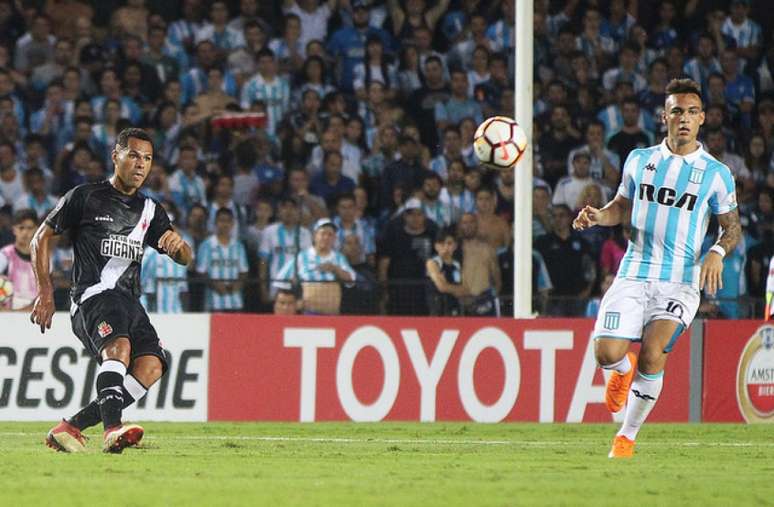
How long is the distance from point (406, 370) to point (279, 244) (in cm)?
248

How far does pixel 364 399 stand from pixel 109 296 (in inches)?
192

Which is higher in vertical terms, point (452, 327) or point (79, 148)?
point (79, 148)

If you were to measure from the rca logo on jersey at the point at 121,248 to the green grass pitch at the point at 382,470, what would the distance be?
4.05ft

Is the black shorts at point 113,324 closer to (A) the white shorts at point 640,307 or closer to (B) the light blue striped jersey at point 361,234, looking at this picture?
(A) the white shorts at point 640,307

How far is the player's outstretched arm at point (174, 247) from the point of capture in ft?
30.9

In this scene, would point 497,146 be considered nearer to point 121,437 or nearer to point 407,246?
point 407,246

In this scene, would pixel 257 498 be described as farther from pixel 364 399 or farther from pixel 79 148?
pixel 79 148

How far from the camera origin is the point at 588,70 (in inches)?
750

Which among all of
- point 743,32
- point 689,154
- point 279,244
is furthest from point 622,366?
point 743,32

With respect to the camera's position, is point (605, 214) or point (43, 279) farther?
point (605, 214)

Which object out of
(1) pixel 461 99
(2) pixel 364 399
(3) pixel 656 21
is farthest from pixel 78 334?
(3) pixel 656 21

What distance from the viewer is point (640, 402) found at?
9.34 meters

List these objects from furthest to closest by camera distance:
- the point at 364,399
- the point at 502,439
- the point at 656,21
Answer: the point at 656,21 → the point at 364,399 → the point at 502,439

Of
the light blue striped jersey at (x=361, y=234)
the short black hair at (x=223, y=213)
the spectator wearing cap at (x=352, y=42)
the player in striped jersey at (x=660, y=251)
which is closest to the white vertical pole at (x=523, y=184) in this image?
the light blue striped jersey at (x=361, y=234)
